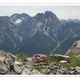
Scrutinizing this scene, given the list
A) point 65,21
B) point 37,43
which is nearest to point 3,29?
point 37,43

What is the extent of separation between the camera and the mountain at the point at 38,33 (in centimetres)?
345

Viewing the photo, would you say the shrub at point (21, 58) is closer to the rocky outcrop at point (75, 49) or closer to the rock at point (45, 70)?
the rock at point (45, 70)

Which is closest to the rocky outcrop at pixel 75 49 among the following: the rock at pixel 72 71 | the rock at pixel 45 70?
the rock at pixel 72 71

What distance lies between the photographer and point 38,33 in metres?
3.49

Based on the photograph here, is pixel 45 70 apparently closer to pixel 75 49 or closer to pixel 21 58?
pixel 21 58

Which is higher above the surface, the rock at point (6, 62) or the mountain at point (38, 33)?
the mountain at point (38, 33)

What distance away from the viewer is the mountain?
3449 mm

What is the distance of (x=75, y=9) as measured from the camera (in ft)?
11.2

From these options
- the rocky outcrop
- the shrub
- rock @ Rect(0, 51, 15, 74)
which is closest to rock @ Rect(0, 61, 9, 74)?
rock @ Rect(0, 51, 15, 74)

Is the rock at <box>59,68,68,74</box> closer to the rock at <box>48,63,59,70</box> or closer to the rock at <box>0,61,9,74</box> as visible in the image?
the rock at <box>48,63,59,70</box>
